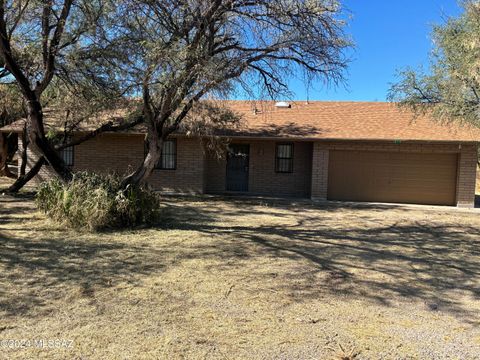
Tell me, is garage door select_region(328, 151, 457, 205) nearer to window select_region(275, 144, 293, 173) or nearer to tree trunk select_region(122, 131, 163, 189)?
window select_region(275, 144, 293, 173)

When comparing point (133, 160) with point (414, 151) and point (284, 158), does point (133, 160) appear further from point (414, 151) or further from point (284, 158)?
point (414, 151)

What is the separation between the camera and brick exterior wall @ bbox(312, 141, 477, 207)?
1634 centimetres

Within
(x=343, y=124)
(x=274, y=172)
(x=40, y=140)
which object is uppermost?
(x=343, y=124)

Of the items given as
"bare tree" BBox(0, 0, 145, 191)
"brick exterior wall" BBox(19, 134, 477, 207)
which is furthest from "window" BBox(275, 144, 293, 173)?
"bare tree" BBox(0, 0, 145, 191)

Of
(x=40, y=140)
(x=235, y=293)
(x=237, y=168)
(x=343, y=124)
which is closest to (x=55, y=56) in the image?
(x=40, y=140)

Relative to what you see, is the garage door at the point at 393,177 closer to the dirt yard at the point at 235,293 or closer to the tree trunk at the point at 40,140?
the dirt yard at the point at 235,293

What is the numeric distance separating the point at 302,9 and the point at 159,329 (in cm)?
735

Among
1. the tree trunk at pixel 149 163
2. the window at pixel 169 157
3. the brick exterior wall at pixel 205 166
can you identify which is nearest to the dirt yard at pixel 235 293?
the tree trunk at pixel 149 163

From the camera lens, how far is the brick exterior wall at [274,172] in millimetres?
18188

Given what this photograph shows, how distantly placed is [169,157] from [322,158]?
6342 mm

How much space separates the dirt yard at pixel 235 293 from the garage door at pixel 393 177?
739 cm

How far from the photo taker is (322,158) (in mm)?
17234

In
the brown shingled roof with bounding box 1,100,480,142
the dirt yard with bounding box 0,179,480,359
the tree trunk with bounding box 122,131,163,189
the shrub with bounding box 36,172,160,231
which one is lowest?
the dirt yard with bounding box 0,179,480,359

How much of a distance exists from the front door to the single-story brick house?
0.14ft
